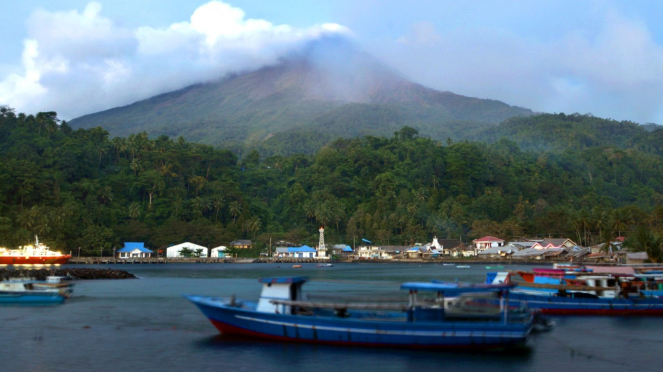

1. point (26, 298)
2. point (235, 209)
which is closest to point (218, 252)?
point (235, 209)

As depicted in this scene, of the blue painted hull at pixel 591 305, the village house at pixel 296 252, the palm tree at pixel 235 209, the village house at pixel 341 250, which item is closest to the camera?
the blue painted hull at pixel 591 305

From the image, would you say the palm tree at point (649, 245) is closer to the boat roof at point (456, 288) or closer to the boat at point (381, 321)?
the boat at point (381, 321)

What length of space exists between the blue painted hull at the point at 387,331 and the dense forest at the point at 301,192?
6665 centimetres

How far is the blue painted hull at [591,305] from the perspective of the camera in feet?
97.7

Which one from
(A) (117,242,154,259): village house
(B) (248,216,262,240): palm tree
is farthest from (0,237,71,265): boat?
(B) (248,216,262,240): palm tree

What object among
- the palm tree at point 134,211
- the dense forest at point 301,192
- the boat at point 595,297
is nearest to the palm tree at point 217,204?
the dense forest at point 301,192

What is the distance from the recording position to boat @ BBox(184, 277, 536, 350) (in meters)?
21.3

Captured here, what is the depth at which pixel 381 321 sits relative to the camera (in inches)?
851

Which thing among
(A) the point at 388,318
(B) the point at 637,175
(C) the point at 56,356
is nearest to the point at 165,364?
(C) the point at 56,356

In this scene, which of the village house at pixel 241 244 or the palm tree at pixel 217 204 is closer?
the village house at pixel 241 244

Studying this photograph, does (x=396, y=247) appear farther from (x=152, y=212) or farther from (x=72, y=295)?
(x=72, y=295)

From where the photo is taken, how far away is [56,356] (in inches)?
893

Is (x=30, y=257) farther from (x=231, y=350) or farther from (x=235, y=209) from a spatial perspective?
(x=231, y=350)

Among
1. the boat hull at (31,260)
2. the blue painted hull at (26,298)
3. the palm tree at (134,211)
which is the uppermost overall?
the palm tree at (134,211)
